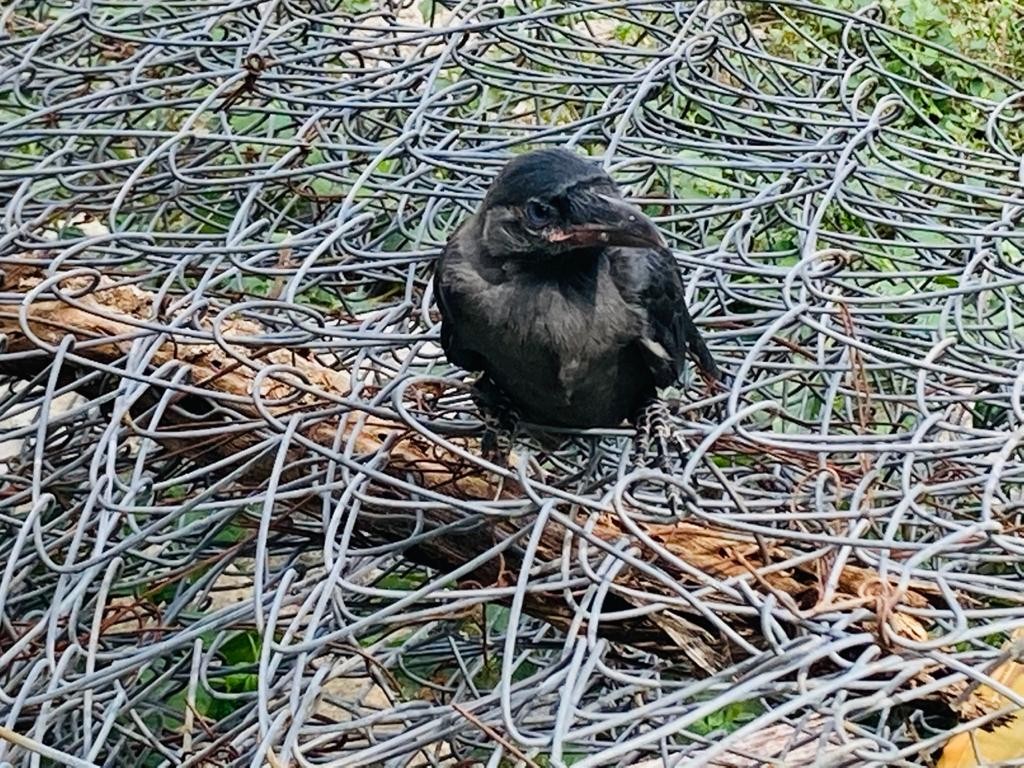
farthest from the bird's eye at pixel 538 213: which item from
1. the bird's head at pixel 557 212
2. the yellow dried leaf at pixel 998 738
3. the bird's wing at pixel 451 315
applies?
the yellow dried leaf at pixel 998 738

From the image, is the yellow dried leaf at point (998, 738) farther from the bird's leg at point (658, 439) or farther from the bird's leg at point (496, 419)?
the bird's leg at point (496, 419)

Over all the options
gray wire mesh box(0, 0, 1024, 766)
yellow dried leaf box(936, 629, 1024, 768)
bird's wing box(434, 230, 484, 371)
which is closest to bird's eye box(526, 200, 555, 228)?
bird's wing box(434, 230, 484, 371)

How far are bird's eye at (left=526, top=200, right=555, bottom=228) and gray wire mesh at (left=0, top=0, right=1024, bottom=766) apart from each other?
1.10 ft

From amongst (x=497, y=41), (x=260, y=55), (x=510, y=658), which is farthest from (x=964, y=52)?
(x=510, y=658)

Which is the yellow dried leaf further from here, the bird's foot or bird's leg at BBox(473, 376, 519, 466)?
bird's leg at BBox(473, 376, 519, 466)

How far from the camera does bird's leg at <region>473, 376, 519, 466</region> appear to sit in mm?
2387

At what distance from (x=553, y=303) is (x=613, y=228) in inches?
8.4

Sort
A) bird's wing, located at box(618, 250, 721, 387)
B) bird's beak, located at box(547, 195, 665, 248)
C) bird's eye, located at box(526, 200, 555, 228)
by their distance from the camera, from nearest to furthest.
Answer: bird's beak, located at box(547, 195, 665, 248) < bird's eye, located at box(526, 200, 555, 228) < bird's wing, located at box(618, 250, 721, 387)

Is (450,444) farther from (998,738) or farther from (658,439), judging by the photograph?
(998,738)

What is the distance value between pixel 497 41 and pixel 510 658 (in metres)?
2.14

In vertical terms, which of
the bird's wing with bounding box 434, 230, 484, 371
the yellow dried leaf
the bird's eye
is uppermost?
the bird's eye

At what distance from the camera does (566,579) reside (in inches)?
73.0

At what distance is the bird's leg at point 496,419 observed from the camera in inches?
94.0

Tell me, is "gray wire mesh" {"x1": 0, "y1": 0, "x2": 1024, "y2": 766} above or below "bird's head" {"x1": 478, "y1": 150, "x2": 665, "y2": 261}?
below
